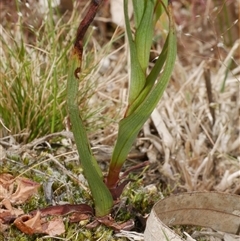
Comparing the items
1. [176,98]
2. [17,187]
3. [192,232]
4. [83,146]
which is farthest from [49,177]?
[176,98]

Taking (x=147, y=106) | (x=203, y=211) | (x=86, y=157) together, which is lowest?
(x=203, y=211)

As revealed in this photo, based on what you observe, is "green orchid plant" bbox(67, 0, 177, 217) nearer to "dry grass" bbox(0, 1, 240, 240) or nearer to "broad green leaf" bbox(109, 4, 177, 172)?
"broad green leaf" bbox(109, 4, 177, 172)

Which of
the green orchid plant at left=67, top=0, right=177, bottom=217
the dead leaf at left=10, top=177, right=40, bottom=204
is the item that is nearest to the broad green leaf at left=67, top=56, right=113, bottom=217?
the green orchid plant at left=67, top=0, right=177, bottom=217

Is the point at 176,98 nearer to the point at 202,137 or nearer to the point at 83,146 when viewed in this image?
the point at 202,137

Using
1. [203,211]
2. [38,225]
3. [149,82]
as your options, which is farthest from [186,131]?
[38,225]

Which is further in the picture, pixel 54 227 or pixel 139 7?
pixel 54 227

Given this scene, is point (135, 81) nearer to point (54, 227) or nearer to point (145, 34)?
point (145, 34)

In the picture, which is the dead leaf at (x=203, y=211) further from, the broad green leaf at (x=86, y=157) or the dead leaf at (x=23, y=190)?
the dead leaf at (x=23, y=190)

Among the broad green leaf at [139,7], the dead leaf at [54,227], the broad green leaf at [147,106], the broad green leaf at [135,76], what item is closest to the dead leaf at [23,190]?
A: the dead leaf at [54,227]
